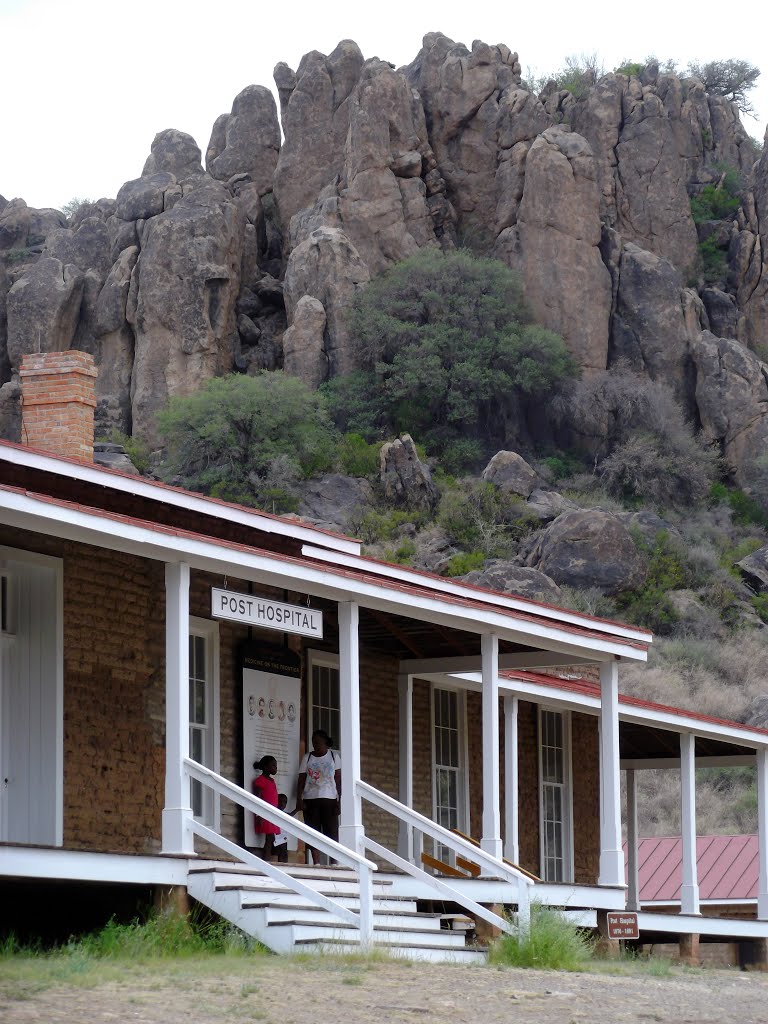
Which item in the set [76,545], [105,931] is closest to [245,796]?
[105,931]

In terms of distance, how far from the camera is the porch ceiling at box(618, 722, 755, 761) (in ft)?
77.5

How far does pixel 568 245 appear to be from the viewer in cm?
6431

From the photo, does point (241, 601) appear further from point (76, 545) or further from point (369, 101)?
point (369, 101)

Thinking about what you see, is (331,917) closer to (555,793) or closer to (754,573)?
(555,793)

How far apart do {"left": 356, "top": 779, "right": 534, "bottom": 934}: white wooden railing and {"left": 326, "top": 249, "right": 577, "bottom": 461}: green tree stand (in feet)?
155

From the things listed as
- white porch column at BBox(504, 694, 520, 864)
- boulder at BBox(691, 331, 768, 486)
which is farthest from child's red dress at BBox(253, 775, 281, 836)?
boulder at BBox(691, 331, 768, 486)

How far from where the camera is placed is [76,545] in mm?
14875

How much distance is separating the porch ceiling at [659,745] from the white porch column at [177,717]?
1064 centimetres

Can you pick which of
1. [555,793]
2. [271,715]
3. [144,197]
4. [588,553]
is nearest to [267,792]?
[271,715]

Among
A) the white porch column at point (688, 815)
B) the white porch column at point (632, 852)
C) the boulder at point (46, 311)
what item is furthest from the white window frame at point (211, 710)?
the boulder at point (46, 311)

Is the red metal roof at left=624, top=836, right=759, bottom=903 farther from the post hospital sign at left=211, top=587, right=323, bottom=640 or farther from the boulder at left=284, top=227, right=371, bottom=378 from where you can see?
the boulder at left=284, top=227, right=371, bottom=378

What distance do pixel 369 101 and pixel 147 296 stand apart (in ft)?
36.4

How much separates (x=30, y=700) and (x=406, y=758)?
20.3ft

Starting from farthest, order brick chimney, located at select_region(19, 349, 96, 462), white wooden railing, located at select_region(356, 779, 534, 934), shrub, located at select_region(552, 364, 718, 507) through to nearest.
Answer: shrub, located at select_region(552, 364, 718, 507) < brick chimney, located at select_region(19, 349, 96, 462) < white wooden railing, located at select_region(356, 779, 534, 934)
